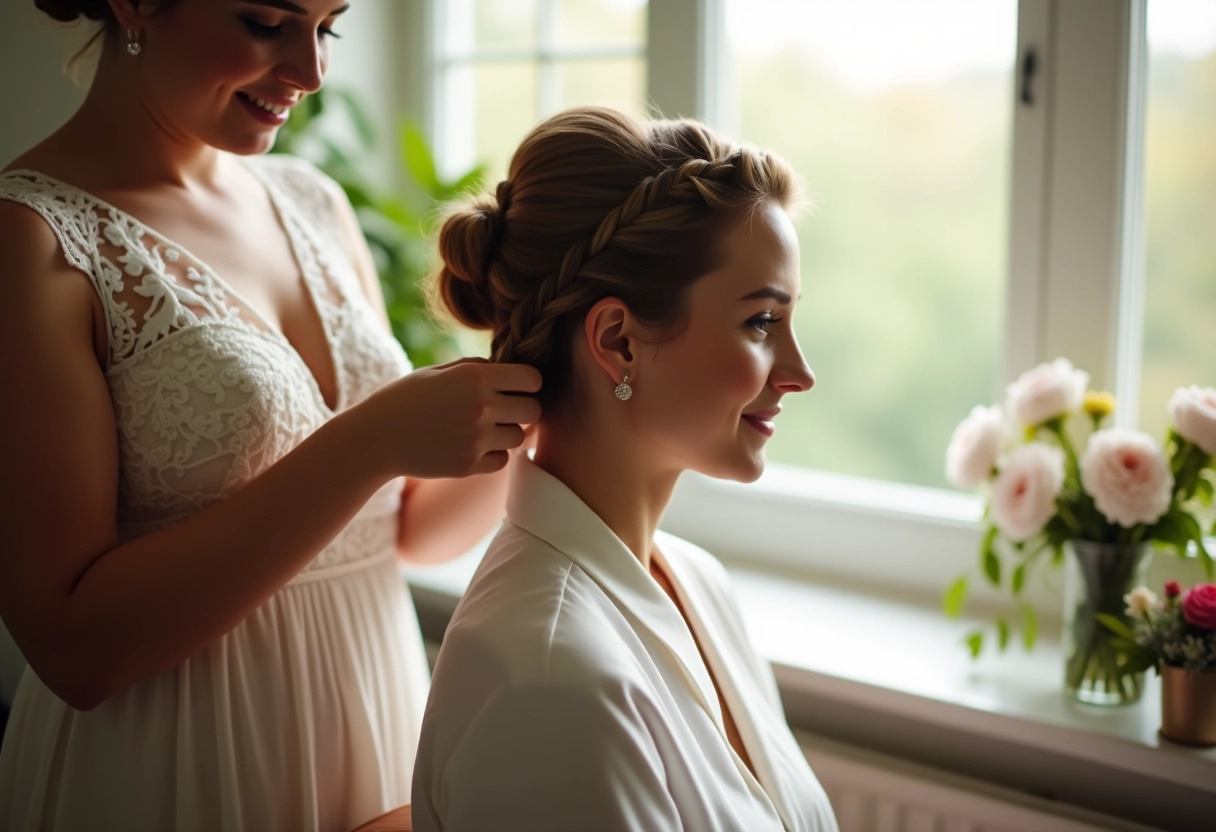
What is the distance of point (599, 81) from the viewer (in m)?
2.39

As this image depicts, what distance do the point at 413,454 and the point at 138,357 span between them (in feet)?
1.09

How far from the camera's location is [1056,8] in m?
1.68

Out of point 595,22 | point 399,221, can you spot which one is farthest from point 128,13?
point 595,22

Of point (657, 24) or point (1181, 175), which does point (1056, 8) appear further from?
point (657, 24)

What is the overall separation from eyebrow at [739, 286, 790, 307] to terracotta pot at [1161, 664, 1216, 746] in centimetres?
73

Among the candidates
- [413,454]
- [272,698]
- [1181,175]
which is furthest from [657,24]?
[272,698]

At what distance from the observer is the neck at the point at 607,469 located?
122cm

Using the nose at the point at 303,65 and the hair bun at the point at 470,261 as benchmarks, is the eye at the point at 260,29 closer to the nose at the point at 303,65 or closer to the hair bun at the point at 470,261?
the nose at the point at 303,65

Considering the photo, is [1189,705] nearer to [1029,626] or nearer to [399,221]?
[1029,626]

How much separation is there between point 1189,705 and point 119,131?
1.52 metres

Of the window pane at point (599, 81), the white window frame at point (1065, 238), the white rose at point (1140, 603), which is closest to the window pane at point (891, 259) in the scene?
the window pane at point (599, 81)

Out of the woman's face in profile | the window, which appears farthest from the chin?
the window

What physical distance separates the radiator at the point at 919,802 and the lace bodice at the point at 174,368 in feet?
3.17

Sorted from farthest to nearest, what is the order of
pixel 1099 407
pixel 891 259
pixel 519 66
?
pixel 891 259 → pixel 519 66 → pixel 1099 407
